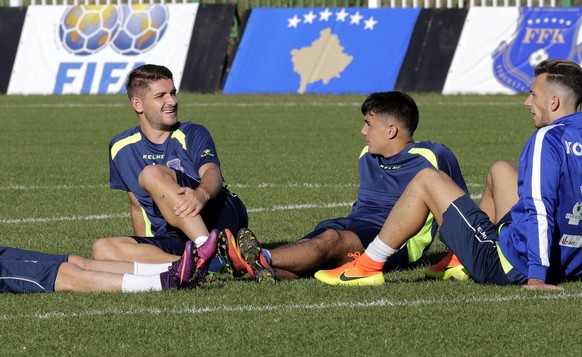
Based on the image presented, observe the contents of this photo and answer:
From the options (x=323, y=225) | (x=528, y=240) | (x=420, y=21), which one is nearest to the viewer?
(x=528, y=240)

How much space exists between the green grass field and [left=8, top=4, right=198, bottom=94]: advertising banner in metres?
4.79

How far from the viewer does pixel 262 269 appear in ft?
24.0

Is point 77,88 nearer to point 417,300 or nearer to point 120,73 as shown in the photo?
point 120,73

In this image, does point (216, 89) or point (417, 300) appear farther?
point (216, 89)

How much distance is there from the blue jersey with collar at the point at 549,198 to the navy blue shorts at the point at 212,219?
1.93 meters

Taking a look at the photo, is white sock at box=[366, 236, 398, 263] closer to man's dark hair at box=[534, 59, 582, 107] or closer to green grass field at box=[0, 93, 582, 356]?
green grass field at box=[0, 93, 582, 356]

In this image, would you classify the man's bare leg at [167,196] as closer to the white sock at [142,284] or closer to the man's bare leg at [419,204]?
the white sock at [142,284]

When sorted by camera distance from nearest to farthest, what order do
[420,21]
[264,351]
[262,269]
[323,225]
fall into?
[264,351], [262,269], [323,225], [420,21]

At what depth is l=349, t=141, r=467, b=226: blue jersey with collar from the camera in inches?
313

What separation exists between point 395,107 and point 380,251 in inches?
42.8

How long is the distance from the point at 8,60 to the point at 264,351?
66.3 ft

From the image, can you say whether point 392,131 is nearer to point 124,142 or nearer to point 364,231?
point 364,231

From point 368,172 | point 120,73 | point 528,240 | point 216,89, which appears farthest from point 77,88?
point 528,240

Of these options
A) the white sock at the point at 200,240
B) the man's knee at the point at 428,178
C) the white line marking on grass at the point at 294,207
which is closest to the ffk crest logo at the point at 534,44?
the white line marking on grass at the point at 294,207
